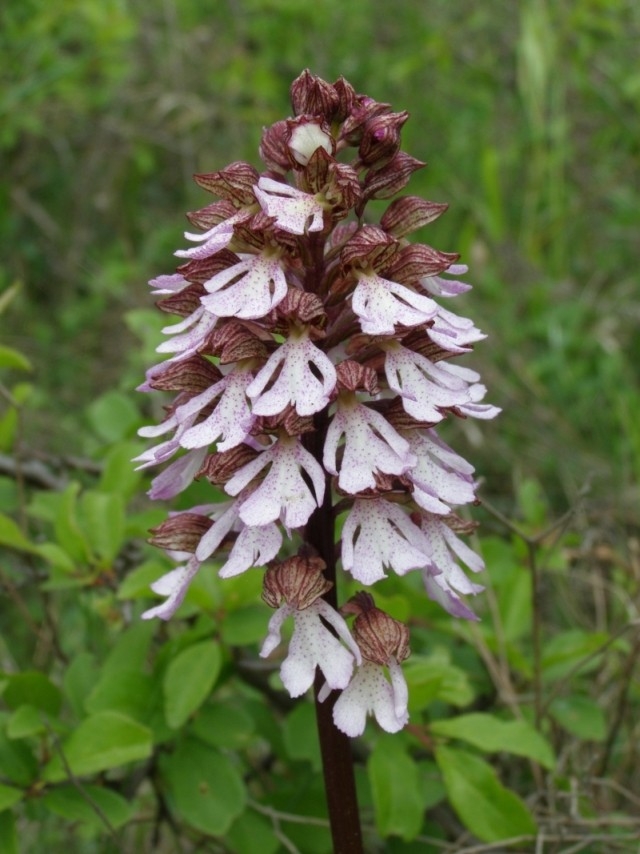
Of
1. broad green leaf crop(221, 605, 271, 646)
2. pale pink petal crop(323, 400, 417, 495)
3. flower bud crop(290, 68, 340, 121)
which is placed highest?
flower bud crop(290, 68, 340, 121)

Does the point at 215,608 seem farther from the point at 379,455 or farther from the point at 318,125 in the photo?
the point at 318,125

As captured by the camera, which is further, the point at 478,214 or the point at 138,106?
the point at 138,106

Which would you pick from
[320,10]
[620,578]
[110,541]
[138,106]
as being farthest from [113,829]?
[138,106]

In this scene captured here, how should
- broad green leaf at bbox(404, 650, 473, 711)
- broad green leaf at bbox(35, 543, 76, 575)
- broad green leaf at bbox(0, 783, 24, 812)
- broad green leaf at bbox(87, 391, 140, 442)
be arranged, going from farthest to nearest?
broad green leaf at bbox(87, 391, 140, 442), broad green leaf at bbox(35, 543, 76, 575), broad green leaf at bbox(404, 650, 473, 711), broad green leaf at bbox(0, 783, 24, 812)

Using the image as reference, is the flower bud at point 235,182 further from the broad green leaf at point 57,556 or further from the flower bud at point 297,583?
the broad green leaf at point 57,556

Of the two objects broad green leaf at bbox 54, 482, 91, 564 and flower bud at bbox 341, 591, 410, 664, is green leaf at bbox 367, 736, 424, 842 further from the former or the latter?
broad green leaf at bbox 54, 482, 91, 564

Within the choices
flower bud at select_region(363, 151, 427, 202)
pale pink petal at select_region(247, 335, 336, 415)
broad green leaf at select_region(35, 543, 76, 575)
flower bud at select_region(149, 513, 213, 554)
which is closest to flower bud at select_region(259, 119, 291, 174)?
flower bud at select_region(363, 151, 427, 202)
